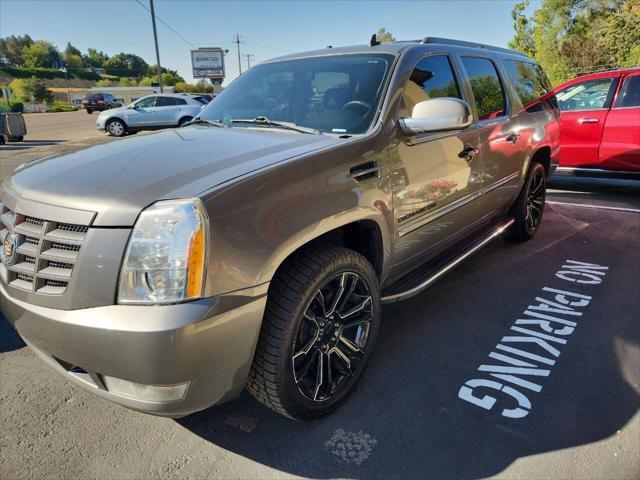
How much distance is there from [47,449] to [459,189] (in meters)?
2.79

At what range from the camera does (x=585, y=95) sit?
6.95 m

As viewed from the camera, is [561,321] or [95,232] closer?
[95,232]

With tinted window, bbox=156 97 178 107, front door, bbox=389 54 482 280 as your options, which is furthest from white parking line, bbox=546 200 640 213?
tinted window, bbox=156 97 178 107

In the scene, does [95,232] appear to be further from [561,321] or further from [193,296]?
[561,321]

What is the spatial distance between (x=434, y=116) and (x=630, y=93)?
5392mm

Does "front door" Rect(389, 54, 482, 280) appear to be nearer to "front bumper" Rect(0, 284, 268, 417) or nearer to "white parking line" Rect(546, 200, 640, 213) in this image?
"front bumper" Rect(0, 284, 268, 417)

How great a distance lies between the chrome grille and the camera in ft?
5.83

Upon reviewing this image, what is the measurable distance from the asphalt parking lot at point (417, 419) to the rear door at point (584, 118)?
409 cm

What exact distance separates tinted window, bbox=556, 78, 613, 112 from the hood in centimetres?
599

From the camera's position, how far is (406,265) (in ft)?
9.77

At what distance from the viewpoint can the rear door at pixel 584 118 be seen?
663 centimetres

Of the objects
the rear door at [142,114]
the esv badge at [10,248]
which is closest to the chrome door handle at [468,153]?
the esv badge at [10,248]

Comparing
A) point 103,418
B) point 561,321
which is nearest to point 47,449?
point 103,418

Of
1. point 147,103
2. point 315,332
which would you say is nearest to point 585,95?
point 315,332
